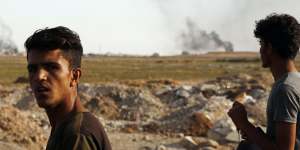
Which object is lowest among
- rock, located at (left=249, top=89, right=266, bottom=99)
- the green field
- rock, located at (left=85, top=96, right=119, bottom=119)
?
the green field

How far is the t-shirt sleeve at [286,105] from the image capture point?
12.7 ft

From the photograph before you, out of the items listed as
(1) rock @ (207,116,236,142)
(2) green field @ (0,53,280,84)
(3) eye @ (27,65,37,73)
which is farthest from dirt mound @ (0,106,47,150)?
(2) green field @ (0,53,280,84)

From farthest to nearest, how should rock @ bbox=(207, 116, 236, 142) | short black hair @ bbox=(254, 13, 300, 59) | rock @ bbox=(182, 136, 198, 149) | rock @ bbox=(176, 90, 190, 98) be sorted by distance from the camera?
rock @ bbox=(176, 90, 190, 98), rock @ bbox=(207, 116, 236, 142), rock @ bbox=(182, 136, 198, 149), short black hair @ bbox=(254, 13, 300, 59)

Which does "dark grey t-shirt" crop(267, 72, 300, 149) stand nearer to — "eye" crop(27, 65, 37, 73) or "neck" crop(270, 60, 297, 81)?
"neck" crop(270, 60, 297, 81)

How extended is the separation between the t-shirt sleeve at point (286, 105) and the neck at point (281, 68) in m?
0.21

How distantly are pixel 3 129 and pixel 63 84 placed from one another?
11.6 m

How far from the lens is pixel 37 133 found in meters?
14.4

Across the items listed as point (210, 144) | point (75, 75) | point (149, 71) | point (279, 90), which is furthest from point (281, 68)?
point (149, 71)

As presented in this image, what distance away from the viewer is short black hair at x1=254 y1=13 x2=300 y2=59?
416 cm

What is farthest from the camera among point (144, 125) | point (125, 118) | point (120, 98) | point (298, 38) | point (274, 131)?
point (120, 98)

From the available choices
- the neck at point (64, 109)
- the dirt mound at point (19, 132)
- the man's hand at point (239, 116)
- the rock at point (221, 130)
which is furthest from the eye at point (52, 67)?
the rock at point (221, 130)

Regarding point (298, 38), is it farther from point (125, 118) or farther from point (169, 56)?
point (169, 56)

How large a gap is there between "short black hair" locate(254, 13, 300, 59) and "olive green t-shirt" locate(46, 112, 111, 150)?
1557mm

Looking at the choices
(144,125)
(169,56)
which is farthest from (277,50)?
(169,56)
